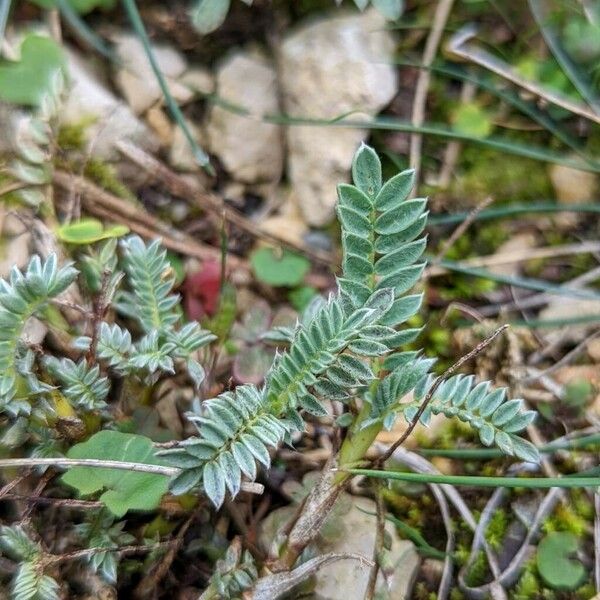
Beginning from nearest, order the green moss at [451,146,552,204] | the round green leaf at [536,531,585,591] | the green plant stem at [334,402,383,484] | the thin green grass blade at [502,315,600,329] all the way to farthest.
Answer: the green plant stem at [334,402,383,484]
the round green leaf at [536,531,585,591]
the thin green grass blade at [502,315,600,329]
the green moss at [451,146,552,204]

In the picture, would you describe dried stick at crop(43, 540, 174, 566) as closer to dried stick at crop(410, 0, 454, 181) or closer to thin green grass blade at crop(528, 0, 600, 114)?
dried stick at crop(410, 0, 454, 181)

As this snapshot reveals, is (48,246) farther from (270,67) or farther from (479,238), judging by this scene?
(479,238)

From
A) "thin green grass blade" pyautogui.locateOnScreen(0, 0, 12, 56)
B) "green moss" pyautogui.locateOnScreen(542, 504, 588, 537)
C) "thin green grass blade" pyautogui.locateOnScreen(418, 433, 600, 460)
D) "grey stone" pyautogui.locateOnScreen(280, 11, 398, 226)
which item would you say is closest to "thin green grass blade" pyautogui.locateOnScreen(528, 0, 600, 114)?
"grey stone" pyautogui.locateOnScreen(280, 11, 398, 226)

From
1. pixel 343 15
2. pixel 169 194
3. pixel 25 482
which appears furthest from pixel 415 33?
pixel 25 482

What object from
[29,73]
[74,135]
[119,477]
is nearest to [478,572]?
[119,477]

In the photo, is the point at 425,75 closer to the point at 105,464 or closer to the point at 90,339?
the point at 90,339

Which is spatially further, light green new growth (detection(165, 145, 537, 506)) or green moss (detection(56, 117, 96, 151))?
green moss (detection(56, 117, 96, 151))

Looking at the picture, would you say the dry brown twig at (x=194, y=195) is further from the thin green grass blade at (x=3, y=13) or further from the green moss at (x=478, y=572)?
the green moss at (x=478, y=572)
